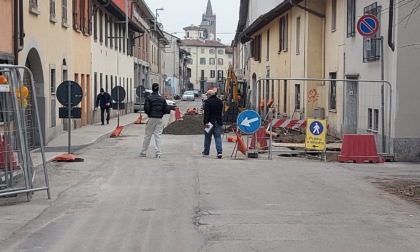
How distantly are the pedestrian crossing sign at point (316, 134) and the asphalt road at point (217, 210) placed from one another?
5.58ft

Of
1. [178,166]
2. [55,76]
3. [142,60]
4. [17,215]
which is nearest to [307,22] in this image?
[55,76]

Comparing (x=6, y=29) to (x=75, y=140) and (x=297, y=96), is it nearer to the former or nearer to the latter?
(x=75, y=140)

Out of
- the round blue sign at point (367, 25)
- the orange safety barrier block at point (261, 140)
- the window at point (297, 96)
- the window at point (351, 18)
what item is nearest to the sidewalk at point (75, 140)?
the orange safety barrier block at point (261, 140)

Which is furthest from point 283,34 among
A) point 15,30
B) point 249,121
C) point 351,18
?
point 15,30

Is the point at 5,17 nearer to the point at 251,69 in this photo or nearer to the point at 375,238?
the point at 375,238

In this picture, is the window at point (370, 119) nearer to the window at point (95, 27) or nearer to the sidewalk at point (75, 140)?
the sidewalk at point (75, 140)

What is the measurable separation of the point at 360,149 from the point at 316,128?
144cm

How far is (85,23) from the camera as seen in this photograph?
31359mm

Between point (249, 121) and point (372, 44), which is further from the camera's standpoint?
point (372, 44)

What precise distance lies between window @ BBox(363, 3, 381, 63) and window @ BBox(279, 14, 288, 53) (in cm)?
1343

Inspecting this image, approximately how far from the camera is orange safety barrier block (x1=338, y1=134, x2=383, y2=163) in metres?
17.1

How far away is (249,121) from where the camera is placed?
1775cm

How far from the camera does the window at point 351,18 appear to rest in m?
21.5

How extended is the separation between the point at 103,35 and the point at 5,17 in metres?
21.4
